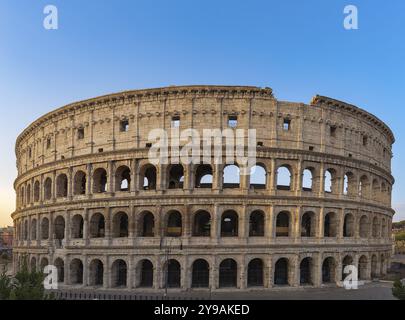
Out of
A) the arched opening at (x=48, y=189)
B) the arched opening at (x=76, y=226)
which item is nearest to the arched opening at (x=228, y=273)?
the arched opening at (x=76, y=226)

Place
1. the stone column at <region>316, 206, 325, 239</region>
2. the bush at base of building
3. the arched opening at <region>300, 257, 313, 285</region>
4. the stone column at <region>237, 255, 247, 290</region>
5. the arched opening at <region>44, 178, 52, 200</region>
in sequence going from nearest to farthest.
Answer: the bush at base of building
the stone column at <region>237, 255, 247, 290</region>
the stone column at <region>316, 206, 325, 239</region>
the arched opening at <region>300, 257, 313, 285</region>
the arched opening at <region>44, 178, 52, 200</region>

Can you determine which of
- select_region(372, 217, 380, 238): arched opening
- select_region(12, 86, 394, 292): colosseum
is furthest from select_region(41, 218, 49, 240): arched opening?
select_region(372, 217, 380, 238): arched opening

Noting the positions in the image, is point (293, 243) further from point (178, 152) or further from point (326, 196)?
point (178, 152)

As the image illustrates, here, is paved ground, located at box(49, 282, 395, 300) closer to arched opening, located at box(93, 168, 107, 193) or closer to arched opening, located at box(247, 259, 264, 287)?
arched opening, located at box(247, 259, 264, 287)

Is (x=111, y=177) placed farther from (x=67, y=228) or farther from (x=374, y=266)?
(x=374, y=266)

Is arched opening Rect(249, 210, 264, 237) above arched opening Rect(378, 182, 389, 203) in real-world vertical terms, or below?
below

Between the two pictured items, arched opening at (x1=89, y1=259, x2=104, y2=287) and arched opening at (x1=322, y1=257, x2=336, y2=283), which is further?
arched opening at (x1=322, y1=257, x2=336, y2=283)
